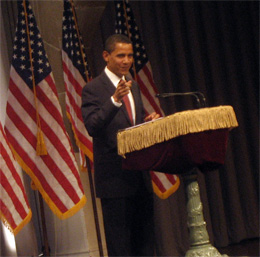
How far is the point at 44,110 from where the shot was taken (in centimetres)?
388

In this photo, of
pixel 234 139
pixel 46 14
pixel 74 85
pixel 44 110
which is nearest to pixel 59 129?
pixel 44 110

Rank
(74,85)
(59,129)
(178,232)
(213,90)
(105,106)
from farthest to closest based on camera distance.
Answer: (213,90) → (178,232) → (74,85) → (59,129) → (105,106)

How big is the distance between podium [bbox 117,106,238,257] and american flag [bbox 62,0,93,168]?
157 centimetres

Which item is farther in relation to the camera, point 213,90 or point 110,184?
point 213,90

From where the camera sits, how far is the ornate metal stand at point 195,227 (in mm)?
2562

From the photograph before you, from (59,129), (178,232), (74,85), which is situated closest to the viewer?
(59,129)

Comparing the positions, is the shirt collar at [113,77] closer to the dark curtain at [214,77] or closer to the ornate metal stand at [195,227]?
the ornate metal stand at [195,227]

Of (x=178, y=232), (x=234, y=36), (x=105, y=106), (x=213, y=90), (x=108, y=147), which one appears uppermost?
(x=234, y=36)

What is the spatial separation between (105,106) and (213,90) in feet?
8.68

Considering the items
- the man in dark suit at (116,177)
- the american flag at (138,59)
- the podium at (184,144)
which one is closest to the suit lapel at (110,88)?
the man in dark suit at (116,177)

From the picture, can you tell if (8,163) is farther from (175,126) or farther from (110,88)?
(175,126)

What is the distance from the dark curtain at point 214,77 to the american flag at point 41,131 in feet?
2.76

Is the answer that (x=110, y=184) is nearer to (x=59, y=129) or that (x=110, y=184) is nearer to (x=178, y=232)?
(x=59, y=129)

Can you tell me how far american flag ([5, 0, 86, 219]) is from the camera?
380cm
